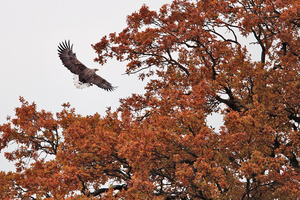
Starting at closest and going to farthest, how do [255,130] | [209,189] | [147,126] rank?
[209,189]
[255,130]
[147,126]

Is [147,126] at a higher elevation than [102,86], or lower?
lower

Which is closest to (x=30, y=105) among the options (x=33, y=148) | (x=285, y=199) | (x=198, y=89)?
(x=33, y=148)

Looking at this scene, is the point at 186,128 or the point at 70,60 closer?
the point at 186,128

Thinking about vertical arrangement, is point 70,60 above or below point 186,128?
above

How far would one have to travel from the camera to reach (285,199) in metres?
12.7

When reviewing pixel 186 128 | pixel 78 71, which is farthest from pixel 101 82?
pixel 186 128

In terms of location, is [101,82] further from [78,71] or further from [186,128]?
[186,128]

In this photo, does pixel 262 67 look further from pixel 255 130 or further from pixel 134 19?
pixel 134 19

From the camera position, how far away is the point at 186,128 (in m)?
12.4

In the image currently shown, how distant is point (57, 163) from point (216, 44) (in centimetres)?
789

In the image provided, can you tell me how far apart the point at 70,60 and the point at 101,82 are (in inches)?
60.0

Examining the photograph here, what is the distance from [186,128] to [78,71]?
5.96m

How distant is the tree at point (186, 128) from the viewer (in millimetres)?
11695

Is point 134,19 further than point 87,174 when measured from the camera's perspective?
Yes
